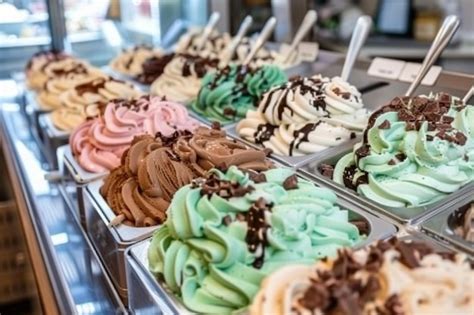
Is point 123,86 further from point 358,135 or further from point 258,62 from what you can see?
point 358,135

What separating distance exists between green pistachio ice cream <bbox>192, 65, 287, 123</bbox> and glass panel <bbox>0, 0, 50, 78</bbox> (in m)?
1.75

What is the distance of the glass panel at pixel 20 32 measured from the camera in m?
3.22

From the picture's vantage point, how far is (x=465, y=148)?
1.27 meters

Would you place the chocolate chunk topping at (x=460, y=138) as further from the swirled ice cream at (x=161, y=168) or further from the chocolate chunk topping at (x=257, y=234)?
the chocolate chunk topping at (x=257, y=234)

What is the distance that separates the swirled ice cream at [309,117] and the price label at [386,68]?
37 centimetres

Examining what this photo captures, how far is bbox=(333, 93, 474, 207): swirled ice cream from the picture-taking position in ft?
4.01

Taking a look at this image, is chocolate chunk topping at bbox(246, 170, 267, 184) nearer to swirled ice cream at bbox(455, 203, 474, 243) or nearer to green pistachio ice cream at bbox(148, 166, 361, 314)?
green pistachio ice cream at bbox(148, 166, 361, 314)

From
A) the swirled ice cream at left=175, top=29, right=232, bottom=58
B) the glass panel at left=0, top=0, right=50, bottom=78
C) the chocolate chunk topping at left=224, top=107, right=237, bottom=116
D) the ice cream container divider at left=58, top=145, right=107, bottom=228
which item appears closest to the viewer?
the ice cream container divider at left=58, top=145, right=107, bottom=228

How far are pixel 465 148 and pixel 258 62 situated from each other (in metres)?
1.17

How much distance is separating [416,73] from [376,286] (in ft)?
4.03

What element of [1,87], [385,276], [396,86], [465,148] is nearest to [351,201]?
[465,148]

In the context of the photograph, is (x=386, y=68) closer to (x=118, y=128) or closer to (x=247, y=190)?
(x=118, y=128)

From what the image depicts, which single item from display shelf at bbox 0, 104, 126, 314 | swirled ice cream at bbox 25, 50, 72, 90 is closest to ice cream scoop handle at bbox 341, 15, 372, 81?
display shelf at bbox 0, 104, 126, 314

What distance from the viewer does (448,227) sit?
111 cm
